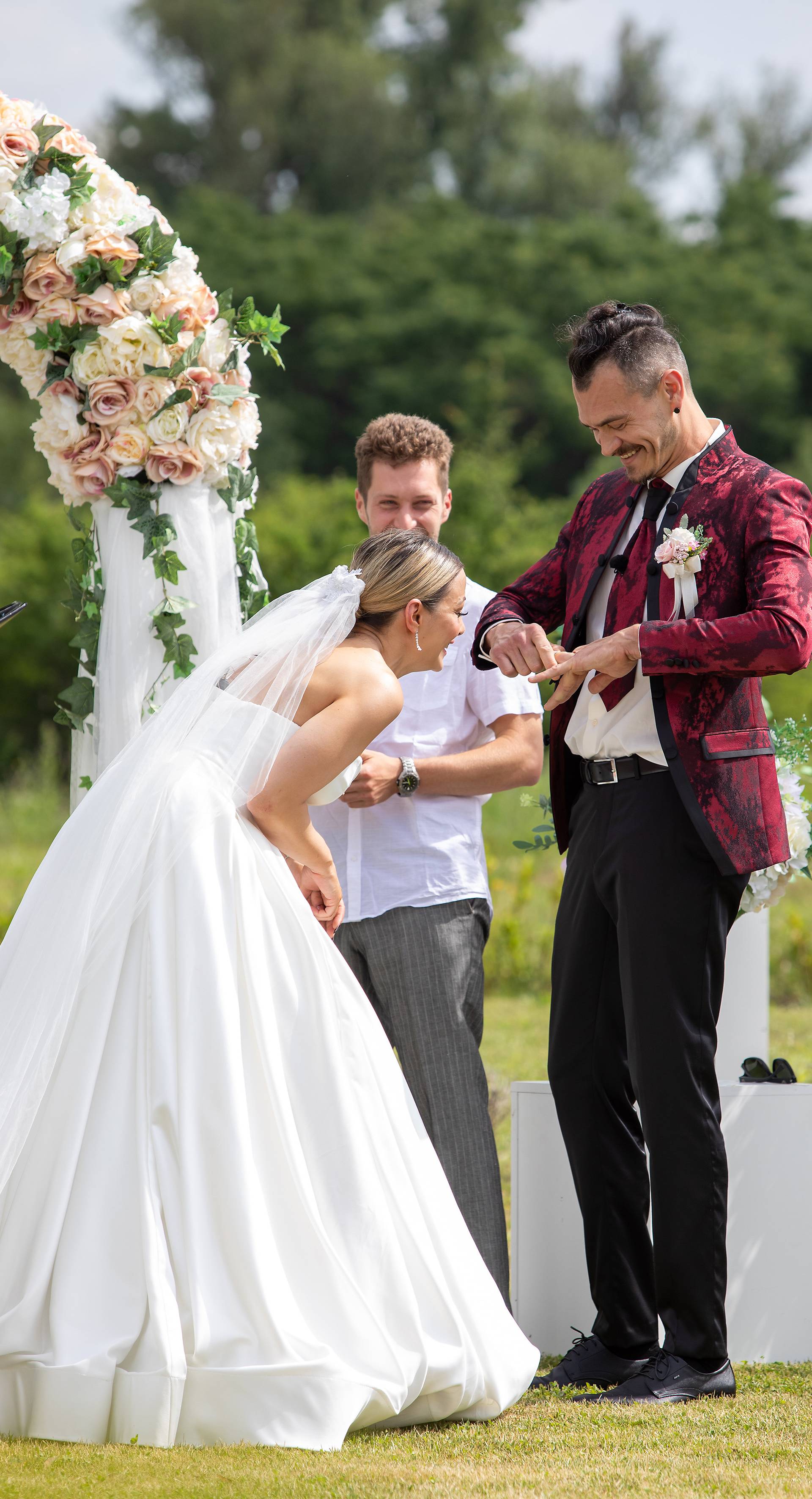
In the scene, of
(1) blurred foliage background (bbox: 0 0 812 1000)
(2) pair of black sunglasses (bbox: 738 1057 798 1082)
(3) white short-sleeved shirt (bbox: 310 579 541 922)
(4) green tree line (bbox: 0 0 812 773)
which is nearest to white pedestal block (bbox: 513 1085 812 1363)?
(2) pair of black sunglasses (bbox: 738 1057 798 1082)

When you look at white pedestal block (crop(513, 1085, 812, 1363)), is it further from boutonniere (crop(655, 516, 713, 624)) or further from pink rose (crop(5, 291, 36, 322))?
pink rose (crop(5, 291, 36, 322))

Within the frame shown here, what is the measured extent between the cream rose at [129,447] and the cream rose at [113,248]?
1.37ft

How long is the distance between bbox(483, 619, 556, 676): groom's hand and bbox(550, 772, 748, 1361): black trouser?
32 centimetres

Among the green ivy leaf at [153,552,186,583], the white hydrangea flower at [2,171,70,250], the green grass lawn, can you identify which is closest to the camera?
the green grass lawn

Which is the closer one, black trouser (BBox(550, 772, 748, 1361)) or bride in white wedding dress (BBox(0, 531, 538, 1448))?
bride in white wedding dress (BBox(0, 531, 538, 1448))

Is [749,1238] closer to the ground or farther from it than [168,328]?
closer to the ground

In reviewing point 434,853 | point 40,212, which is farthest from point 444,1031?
Result: point 40,212

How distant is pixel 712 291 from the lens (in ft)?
105

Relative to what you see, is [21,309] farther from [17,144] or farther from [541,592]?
[541,592]

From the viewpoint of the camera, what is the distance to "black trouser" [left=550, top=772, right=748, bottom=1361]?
3.21 m

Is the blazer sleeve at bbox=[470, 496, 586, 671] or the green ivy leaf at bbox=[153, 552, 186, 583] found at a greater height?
the green ivy leaf at bbox=[153, 552, 186, 583]

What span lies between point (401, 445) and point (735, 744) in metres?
1.31

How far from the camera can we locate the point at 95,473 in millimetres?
4023

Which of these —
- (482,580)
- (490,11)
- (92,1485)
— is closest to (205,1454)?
(92,1485)
